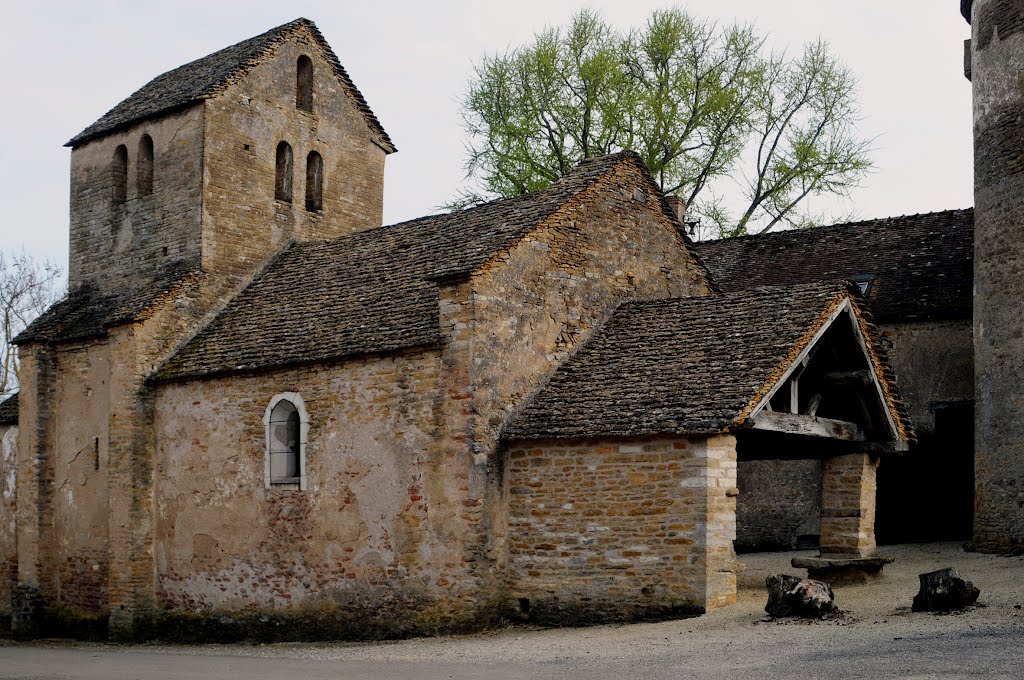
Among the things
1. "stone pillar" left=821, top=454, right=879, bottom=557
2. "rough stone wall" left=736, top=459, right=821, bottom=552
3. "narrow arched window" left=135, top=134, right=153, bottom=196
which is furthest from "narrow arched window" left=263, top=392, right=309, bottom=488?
"rough stone wall" left=736, top=459, right=821, bottom=552

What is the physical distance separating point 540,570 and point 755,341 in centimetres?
396

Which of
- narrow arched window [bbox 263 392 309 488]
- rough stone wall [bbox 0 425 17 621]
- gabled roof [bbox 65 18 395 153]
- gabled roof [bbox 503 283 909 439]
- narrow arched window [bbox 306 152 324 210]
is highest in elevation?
gabled roof [bbox 65 18 395 153]

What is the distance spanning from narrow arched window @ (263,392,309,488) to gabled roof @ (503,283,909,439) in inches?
147

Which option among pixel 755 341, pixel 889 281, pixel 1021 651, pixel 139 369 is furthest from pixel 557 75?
pixel 1021 651

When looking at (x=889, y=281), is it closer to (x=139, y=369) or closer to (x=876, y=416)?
(x=876, y=416)

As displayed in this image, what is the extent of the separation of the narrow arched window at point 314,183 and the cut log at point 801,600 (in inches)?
507

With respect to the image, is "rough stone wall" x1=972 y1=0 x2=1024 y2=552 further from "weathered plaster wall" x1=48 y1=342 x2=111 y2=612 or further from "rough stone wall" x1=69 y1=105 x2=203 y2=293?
"weathered plaster wall" x1=48 y1=342 x2=111 y2=612

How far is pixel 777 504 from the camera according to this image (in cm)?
2503

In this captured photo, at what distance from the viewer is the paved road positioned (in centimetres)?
1045

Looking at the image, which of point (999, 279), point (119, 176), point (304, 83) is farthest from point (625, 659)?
point (119, 176)

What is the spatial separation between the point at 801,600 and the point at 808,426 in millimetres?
3118

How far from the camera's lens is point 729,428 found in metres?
13.9

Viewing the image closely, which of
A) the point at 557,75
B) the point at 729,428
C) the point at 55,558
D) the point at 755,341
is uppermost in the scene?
the point at 557,75

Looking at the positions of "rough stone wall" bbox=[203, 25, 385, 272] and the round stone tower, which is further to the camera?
"rough stone wall" bbox=[203, 25, 385, 272]
